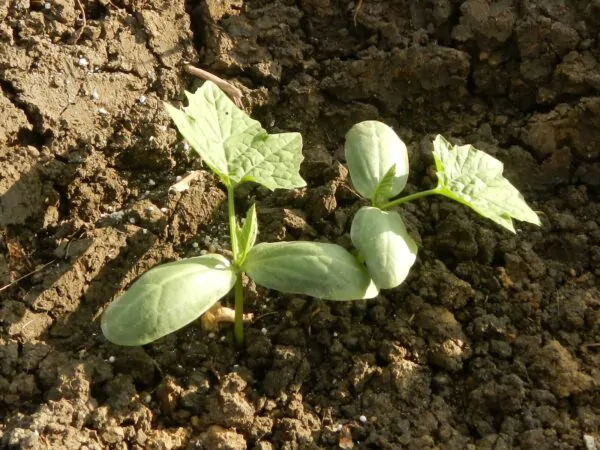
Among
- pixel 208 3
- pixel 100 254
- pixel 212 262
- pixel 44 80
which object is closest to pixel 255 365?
pixel 212 262

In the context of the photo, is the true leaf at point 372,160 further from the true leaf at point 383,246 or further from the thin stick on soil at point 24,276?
the thin stick on soil at point 24,276

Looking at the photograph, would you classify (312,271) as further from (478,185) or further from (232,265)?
(478,185)

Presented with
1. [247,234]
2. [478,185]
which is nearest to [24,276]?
[247,234]

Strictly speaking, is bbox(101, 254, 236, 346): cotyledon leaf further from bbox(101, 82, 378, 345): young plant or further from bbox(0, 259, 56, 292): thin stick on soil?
bbox(0, 259, 56, 292): thin stick on soil

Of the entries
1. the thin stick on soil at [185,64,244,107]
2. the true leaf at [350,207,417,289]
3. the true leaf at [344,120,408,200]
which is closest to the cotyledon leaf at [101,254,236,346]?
the true leaf at [350,207,417,289]

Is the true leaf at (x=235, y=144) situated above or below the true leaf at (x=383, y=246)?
above

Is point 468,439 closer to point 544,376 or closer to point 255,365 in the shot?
point 544,376

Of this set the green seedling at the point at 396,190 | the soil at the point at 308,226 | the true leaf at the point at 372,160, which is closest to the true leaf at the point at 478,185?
the green seedling at the point at 396,190
